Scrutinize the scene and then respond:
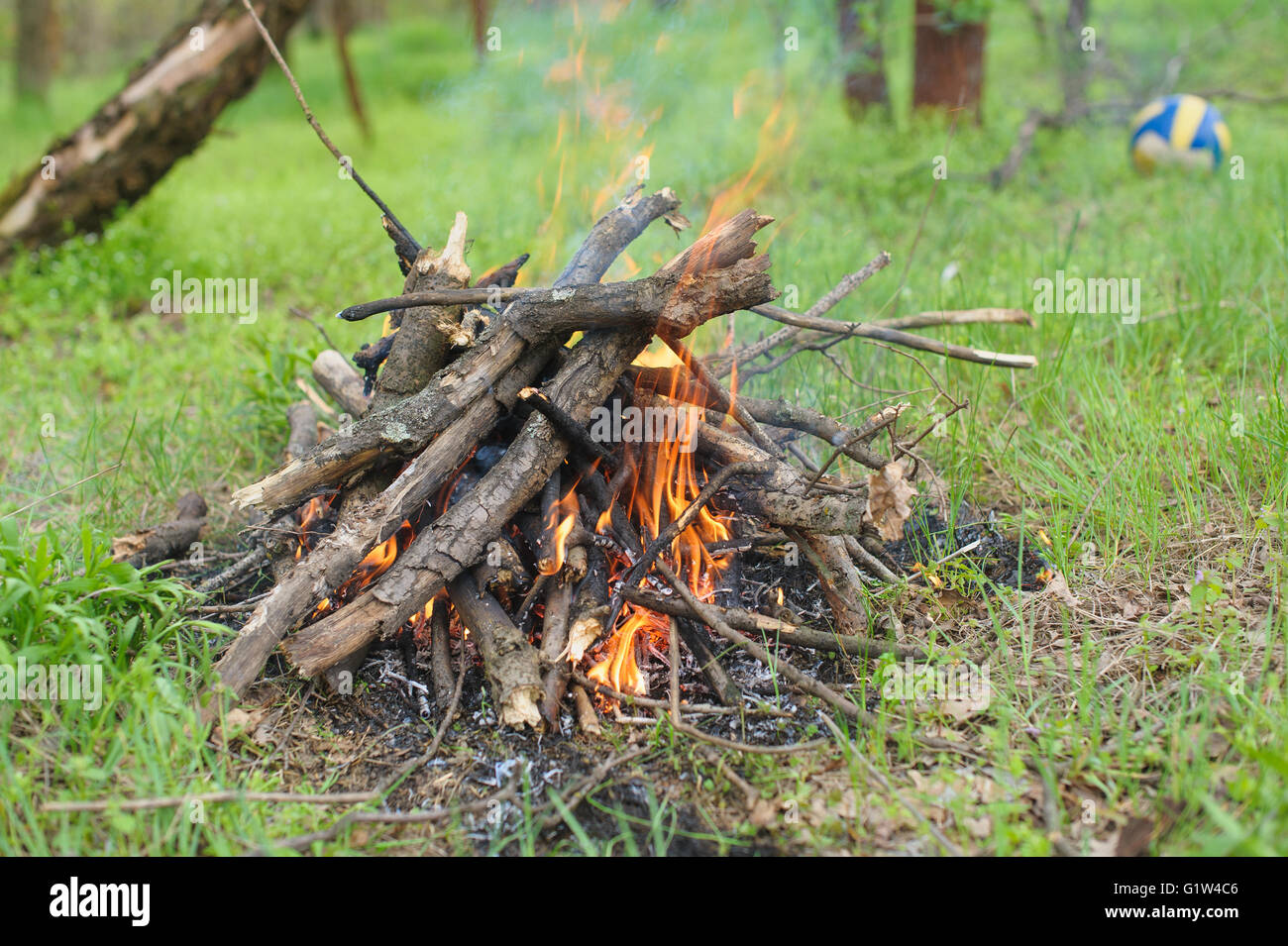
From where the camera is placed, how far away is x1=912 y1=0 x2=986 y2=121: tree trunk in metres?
8.54

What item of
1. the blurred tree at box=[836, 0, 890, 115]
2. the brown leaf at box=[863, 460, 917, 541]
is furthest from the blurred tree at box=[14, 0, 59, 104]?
the brown leaf at box=[863, 460, 917, 541]

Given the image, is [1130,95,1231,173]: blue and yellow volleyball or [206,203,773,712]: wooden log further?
[1130,95,1231,173]: blue and yellow volleyball

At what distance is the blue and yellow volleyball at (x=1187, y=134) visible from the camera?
7.00m

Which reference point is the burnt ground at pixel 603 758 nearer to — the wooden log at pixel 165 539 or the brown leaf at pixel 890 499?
the brown leaf at pixel 890 499

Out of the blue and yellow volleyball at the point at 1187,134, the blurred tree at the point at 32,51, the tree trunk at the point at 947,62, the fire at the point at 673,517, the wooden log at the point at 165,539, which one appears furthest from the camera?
the blurred tree at the point at 32,51

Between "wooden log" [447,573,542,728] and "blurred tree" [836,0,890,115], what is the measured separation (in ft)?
21.1

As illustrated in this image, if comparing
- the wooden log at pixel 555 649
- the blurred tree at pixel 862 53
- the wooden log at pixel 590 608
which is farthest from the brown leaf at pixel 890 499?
the blurred tree at pixel 862 53

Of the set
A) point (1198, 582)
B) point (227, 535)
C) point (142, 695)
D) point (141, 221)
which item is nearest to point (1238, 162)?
point (1198, 582)

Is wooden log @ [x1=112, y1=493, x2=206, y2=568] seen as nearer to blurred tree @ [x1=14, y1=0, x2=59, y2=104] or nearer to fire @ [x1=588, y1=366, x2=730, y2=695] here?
fire @ [x1=588, y1=366, x2=730, y2=695]

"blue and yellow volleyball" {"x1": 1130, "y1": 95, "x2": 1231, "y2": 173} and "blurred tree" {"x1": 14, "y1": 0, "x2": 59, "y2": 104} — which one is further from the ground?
"blurred tree" {"x1": 14, "y1": 0, "x2": 59, "y2": 104}

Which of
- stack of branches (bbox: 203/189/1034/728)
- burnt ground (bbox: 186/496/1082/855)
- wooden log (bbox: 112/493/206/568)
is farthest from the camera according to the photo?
wooden log (bbox: 112/493/206/568)

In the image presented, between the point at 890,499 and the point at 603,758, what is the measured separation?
140cm

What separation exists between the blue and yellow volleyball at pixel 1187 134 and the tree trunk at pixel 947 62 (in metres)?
1.82

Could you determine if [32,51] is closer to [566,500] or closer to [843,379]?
[843,379]
